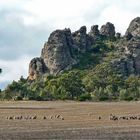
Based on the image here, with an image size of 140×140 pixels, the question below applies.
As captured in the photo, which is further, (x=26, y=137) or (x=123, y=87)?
(x=123, y=87)

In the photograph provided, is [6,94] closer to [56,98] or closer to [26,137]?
[56,98]

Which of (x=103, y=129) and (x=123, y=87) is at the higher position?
(x=123, y=87)

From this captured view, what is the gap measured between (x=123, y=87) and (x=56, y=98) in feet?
123

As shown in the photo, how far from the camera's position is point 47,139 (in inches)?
1703

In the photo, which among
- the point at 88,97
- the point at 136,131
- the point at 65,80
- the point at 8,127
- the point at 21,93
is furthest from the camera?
the point at 65,80

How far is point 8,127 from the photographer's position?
177ft

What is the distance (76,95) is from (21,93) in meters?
15.6

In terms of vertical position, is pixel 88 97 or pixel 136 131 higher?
pixel 88 97

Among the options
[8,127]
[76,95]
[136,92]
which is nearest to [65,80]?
[76,95]

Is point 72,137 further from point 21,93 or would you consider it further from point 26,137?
point 21,93

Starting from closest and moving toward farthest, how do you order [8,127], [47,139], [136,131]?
[47,139] < [136,131] < [8,127]

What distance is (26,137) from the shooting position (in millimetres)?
44656

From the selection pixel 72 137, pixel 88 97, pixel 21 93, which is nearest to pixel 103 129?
pixel 72 137

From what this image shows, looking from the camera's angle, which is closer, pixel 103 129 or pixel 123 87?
pixel 103 129
